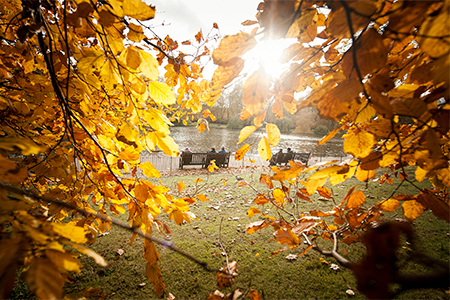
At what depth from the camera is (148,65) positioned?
3.34ft

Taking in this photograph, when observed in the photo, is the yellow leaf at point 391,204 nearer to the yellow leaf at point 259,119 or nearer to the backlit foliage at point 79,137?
the yellow leaf at point 259,119

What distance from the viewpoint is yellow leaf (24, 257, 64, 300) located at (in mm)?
417

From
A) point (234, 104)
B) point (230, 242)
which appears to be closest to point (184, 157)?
point (230, 242)

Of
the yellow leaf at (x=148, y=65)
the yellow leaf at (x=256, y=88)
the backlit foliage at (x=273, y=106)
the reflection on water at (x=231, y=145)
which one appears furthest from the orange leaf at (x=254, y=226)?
the reflection on water at (x=231, y=145)

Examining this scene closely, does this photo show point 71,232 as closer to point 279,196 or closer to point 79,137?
point 79,137

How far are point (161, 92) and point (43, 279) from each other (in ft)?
3.20

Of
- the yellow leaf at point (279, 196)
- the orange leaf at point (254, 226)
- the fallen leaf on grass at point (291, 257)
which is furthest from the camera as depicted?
the fallen leaf on grass at point (291, 257)

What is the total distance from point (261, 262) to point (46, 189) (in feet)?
12.1

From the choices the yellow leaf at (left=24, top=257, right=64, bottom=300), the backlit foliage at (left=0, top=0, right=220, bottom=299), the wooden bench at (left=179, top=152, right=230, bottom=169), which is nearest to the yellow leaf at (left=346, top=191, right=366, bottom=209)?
the backlit foliage at (left=0, top=0, right=220, bottom=299)

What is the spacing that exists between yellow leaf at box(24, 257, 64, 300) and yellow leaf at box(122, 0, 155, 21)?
896 millimetres

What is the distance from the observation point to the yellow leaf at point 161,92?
110 cm

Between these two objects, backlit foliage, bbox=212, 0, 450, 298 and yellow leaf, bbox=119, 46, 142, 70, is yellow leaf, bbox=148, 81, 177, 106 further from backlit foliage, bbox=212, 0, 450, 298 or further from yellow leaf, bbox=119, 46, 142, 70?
backlit foliage, bbox=212, 0, 450, 298

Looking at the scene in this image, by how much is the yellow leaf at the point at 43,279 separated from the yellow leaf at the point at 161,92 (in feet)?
3.02

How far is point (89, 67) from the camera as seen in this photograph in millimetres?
996
